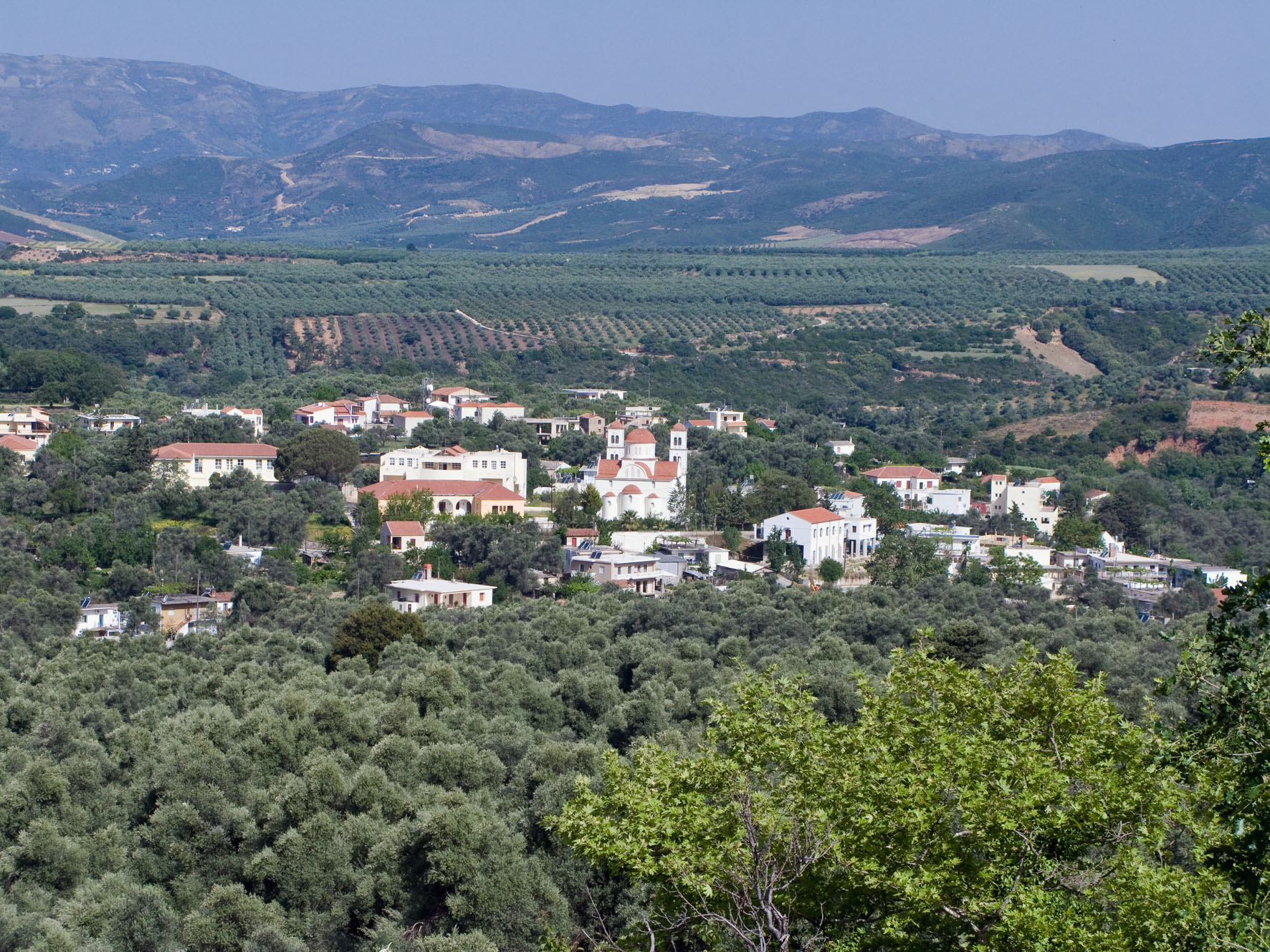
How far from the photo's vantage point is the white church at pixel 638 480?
52.4 metres

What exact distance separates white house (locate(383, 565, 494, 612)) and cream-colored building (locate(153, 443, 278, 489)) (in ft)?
41.8

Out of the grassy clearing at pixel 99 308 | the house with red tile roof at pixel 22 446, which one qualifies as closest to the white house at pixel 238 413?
the house with red tile roof at pixel 22 446

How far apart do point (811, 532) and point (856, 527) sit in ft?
9.90

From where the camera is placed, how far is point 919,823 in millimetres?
10672

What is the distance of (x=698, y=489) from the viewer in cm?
5466

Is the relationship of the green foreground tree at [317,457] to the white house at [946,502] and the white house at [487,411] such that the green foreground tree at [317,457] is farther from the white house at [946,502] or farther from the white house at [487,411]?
the white house at [946,502]

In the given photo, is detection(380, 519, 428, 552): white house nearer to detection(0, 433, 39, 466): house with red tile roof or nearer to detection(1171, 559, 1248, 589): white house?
Result: detection(0, 433, 39, 466): house with red tile roof

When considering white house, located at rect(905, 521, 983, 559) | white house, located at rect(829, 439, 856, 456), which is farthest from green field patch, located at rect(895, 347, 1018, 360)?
white house, located at rect(905, 521, 983, 559)

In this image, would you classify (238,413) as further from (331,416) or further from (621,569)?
(621,569)

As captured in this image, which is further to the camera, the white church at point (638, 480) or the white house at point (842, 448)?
the white house at point (842, 448)

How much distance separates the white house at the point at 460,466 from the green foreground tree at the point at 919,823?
41.3 m

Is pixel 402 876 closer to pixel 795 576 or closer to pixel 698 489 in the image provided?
pixel 795 576

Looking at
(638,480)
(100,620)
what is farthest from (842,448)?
(100,620)

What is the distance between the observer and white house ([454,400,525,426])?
215 feet
